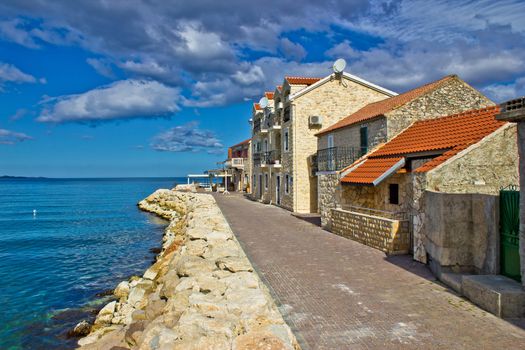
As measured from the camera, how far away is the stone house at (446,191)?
961cm

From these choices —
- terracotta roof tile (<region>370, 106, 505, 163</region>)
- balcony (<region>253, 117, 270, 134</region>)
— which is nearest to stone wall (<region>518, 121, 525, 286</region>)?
terracotta roof tile (<region>370, 106, 505, 163</region>)

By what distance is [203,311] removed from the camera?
6223 mm

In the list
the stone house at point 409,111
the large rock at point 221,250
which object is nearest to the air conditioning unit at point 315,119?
the stone house at point 409,111

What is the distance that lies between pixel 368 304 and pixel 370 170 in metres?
8.86

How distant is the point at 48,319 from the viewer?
1234cm

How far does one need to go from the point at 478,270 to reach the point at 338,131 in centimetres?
1462

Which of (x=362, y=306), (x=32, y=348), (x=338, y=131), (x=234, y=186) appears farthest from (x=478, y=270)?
(x=234, y=186)

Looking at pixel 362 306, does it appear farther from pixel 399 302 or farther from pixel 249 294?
pixel 249 294

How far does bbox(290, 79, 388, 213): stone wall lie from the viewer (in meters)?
27.2

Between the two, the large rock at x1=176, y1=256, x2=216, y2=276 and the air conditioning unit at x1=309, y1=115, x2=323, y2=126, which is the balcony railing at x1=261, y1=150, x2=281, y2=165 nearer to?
the air conditioning unit at x1=309, y1=115, x2=323, y2=126

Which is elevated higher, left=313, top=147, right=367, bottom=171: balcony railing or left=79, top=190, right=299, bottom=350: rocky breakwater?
left=313, top=147, right=367, bottom=171: balcony railing

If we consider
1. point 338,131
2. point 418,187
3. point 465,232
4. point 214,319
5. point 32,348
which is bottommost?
point 32,348

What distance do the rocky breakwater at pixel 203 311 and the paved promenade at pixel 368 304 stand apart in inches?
40.5

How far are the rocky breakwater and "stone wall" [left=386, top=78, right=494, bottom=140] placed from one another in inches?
443
